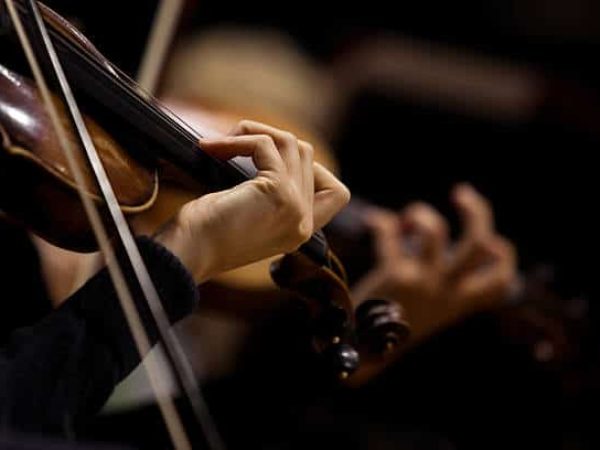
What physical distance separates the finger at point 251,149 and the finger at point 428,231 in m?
0.90

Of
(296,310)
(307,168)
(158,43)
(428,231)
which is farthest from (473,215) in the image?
(307,168)

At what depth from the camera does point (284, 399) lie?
157cm

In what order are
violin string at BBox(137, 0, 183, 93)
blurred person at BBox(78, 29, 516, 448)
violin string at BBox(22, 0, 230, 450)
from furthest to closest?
blurred person at BBox(78, 29, 516, 448) → violin string at BBox(137, 0, 183, 93) → violin string at BBox(22, 0, 230, 450)

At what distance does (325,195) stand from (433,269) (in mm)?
873

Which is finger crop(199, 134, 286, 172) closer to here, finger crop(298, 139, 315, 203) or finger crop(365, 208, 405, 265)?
finger crop(298, 139, 315, 203)

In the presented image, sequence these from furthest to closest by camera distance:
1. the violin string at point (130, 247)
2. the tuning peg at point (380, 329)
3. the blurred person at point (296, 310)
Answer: the blurred person at point (296, 310) < the tuning peg at point (380, 329) < the violin string at point (130, 247)

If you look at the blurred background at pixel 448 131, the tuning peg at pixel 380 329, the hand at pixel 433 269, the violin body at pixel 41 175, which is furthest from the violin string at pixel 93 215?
the hand at pixel 433 269

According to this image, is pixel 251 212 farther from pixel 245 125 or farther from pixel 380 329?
pixel 380 329

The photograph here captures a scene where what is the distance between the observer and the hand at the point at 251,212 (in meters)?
0.84

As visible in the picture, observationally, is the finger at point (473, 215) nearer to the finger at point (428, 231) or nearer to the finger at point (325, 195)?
the finger at point (428, 231)

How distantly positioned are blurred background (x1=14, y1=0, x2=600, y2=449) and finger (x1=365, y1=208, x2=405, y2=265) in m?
0.18

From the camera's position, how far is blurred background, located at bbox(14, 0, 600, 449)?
1635 millimetres

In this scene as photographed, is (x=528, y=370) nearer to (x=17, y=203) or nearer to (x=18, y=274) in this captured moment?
(x=18, y=274)

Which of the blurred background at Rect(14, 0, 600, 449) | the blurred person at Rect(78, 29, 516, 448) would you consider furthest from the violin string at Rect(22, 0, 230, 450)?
the blurred person at Rect(78, 29, 516, 448)
